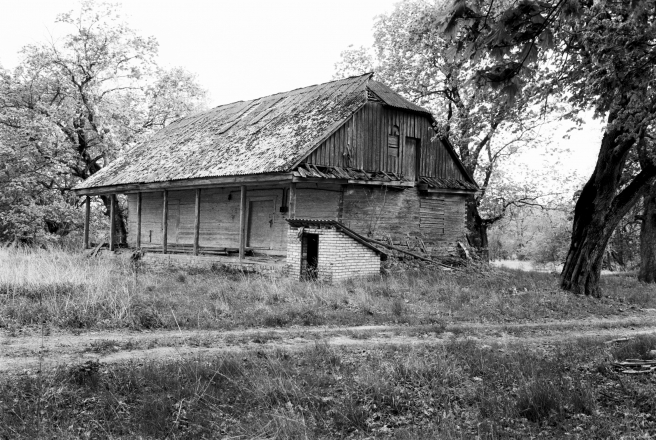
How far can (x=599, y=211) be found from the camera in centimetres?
1477

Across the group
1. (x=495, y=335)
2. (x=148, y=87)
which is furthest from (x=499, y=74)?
(x=148, y=87)

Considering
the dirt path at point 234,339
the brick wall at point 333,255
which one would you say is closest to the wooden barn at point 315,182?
the brick wall at point 333,255

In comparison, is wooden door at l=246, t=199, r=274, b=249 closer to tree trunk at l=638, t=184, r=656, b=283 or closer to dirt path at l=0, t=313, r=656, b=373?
dirt path at l=0, t=313, r=656, b=373

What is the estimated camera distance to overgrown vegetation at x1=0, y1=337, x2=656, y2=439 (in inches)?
187

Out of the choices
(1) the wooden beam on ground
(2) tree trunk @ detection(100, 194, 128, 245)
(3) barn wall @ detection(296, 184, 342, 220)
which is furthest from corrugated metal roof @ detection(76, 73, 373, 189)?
(2) tree trunk @ detection(100, 194, 128, 245)

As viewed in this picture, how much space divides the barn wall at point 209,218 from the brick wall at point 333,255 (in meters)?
3.49

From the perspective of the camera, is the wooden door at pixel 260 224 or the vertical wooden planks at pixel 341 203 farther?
the wooden door at pixel 260 224

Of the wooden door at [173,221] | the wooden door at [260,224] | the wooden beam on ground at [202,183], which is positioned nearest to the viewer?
the wooden beam on ground at [202,183]

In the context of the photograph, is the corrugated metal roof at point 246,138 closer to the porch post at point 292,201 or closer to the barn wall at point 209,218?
the porch post at point 292,201

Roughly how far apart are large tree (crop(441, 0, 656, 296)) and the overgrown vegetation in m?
3.11

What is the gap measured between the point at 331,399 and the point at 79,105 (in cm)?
3068

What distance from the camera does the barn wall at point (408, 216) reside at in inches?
798

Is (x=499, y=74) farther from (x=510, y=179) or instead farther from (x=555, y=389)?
(x=510, y=179)

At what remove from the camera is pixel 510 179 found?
31500 millimetres
